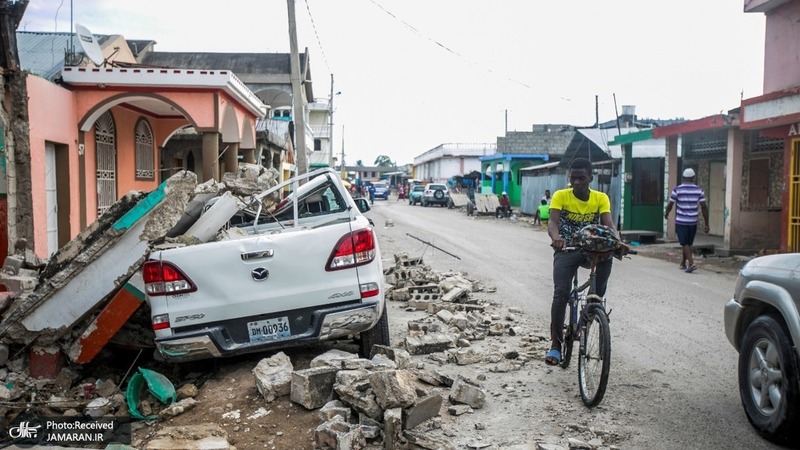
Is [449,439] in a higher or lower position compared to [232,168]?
lower

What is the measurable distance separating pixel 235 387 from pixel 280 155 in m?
25.4

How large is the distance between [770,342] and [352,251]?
2999 mm

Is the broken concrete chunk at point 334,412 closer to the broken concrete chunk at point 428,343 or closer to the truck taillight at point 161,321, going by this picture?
the truck taillight at point 161,321

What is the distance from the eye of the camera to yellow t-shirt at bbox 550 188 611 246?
5.88m

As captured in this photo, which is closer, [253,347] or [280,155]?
[253,347]

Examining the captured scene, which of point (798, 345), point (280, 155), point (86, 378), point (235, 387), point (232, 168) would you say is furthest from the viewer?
point (280, 155)

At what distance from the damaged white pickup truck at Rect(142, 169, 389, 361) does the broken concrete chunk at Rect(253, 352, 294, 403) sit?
181mm

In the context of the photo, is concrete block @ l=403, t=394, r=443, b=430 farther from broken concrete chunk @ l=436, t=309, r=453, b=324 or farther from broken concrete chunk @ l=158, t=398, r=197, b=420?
broken concrete chunk @ l=436, t=309, r=453, b=324

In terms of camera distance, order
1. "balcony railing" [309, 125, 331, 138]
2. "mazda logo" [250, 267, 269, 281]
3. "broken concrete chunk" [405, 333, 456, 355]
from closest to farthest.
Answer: "mazda logo" [250, 267, 269, 281] < "broken concrete chunk" [405, 333, 456, 355] < "balcony railing" [309, 125, 331, 138]

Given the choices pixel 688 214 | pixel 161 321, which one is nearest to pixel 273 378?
pixel 161 321

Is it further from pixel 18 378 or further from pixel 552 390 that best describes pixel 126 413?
pixel 552 390

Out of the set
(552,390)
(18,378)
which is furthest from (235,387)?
(552,390)

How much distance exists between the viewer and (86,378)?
624 cm

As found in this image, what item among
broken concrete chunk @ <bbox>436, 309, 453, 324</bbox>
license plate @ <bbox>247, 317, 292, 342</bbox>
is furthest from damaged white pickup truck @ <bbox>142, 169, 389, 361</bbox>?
broken concrete chunk @ <bbox>436, 309, 453, 324</bbox>
